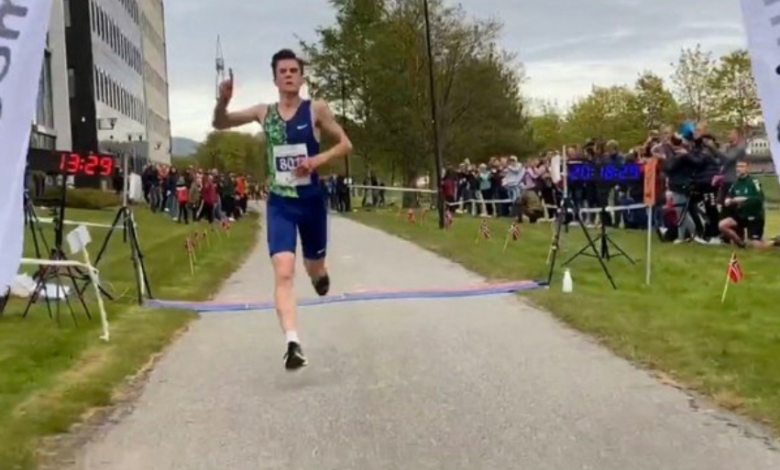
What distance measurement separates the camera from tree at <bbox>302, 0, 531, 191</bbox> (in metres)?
55.6

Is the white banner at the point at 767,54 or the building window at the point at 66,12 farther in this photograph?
the building window at the point at 66,12

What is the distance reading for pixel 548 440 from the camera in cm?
677

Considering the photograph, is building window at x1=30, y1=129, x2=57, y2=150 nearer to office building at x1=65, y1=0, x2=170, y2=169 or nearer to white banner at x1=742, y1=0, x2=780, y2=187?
office building at x1=65, y1=0, x2=170, y2=169

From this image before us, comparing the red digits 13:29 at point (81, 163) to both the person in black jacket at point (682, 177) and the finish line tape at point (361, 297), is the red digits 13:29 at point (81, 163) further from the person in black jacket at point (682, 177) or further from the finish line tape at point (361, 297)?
the person in black jacket at point (682, 177)

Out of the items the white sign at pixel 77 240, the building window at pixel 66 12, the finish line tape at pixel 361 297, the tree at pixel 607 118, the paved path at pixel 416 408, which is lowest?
the finish line tape at pixel 361 297

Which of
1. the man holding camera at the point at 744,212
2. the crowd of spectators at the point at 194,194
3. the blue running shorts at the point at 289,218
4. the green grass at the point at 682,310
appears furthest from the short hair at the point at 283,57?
the crowd of spectators at the point at 194,194

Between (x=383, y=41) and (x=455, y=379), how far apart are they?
4925cm

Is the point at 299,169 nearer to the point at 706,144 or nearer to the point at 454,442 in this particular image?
the point at 454,442

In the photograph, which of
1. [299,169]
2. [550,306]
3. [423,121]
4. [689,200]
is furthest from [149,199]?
[299,169]

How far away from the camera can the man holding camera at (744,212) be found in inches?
742

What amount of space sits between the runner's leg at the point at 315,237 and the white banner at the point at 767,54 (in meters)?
4.69

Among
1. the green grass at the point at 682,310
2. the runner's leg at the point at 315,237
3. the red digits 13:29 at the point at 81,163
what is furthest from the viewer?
the red digits 13:29 at the point at 81,163

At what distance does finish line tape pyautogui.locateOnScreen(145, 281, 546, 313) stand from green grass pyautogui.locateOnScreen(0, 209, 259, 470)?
21.1 inches

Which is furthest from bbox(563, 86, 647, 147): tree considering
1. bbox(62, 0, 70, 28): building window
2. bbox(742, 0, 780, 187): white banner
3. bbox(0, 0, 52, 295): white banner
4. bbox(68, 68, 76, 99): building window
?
bbox(0, 0, 52, 295): white banner
